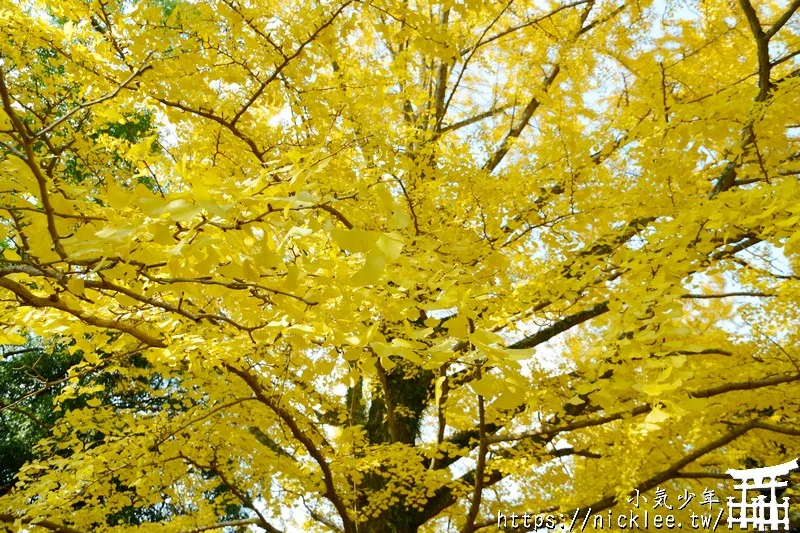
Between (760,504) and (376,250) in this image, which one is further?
(760,504)

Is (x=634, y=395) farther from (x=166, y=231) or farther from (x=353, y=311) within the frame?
(x=166, y=231)

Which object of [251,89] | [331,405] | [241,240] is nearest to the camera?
[241,240]

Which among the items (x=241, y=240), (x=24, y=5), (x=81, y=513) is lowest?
(x=81, y=513)

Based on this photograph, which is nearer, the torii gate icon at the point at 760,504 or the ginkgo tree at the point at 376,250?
the ginkgo tree at the point at 376,250

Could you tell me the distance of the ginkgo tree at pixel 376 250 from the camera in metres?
1.18

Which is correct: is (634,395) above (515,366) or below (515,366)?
above

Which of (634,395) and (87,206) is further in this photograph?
(634,395)

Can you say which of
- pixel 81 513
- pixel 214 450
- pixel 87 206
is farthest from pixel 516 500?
pixel 87 206

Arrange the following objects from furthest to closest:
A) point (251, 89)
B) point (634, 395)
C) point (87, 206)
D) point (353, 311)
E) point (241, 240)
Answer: point (634, 395)
point (251, 89)
point (87, 206)
point (353, 311)
point (241, 240)

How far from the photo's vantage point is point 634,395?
3969 millimetres

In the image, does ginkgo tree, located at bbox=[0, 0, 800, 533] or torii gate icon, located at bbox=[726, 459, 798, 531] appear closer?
ginkgo tree, located at bbox=[0, 0, 800, 533]

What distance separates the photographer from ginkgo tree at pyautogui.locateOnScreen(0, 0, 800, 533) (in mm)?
1185

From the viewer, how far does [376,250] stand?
31.2 inches

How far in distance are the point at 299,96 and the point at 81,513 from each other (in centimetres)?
375
